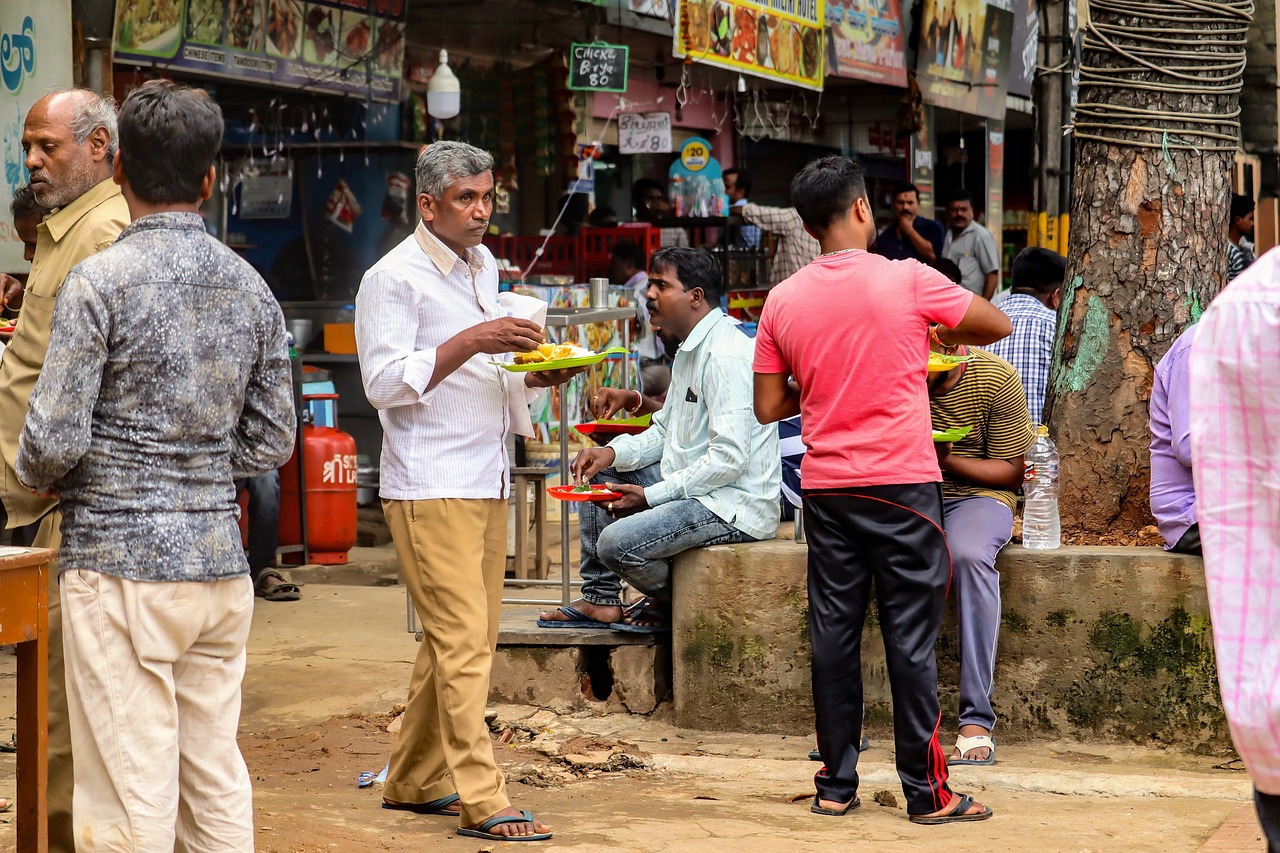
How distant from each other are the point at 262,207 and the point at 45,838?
8.10 metres

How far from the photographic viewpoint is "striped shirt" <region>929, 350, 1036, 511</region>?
206 inches

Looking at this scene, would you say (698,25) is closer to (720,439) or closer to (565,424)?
(565,424)

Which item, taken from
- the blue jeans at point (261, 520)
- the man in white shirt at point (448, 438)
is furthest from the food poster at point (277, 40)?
the man in white shirt at point (448, 438)

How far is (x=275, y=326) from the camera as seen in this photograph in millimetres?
3152

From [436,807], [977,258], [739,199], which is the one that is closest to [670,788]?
[436,807]

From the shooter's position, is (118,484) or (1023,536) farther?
(1023,536)

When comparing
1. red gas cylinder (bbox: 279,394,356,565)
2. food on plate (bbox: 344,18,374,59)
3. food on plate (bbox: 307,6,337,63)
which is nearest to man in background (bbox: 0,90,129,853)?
red gas cylinder (bbox: 279,394,356,565)

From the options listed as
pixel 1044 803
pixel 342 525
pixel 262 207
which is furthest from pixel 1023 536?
pixel 262 207

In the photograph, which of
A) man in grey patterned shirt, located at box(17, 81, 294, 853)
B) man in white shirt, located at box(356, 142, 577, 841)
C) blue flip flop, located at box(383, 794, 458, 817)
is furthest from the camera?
blue flip flop, located at box(383, 794, 458, 817)

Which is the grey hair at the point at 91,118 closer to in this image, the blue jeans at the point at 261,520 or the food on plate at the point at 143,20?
the blue jeans at the point at 261,520

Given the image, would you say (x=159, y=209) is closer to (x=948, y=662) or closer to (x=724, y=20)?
(x=948, y=662)

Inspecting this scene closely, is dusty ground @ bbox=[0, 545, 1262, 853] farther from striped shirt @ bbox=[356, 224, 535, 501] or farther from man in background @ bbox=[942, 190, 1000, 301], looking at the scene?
man in background @ bbox=[942, 190, 1000, 301]

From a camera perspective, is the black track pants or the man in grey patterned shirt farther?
the black track pants

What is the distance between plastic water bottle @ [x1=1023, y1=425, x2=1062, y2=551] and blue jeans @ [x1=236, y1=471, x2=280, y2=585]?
4111 mm
